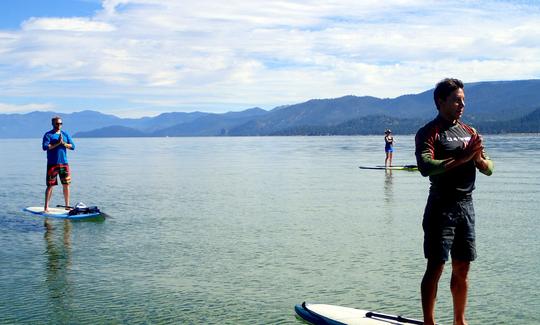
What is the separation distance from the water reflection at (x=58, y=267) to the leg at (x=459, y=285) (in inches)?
210

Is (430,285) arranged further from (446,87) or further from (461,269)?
(446,87)

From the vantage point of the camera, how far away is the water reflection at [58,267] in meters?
9.09

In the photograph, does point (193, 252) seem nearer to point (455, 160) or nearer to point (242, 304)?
point (242, 304)

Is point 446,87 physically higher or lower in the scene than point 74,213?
higher

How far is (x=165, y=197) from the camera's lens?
80.7ft

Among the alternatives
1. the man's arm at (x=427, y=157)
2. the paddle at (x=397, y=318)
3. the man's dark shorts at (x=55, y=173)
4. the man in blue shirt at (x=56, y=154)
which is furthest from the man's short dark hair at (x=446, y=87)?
the man's dark shorts at (x=55, y=173)

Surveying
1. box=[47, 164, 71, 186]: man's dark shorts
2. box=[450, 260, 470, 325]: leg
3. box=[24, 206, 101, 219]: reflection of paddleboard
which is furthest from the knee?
box=[47, 164, 71, 186]: man's dark shorts

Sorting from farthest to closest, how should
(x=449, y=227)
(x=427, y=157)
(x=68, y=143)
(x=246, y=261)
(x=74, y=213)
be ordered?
(x=68, y=143), (x=74, y=213), (x=246, y=261), (x=449, y=227), (x=427, y=157)

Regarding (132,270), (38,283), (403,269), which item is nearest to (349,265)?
(403,269)

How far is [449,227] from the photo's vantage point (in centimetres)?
677

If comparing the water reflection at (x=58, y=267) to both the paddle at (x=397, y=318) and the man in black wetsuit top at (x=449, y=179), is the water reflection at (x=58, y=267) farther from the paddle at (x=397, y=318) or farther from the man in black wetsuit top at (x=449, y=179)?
the man in black wetsuit top at (x=449, y=179)

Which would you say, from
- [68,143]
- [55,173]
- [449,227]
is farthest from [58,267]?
[449,227]

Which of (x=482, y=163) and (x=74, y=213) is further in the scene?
(x=74, y=213)

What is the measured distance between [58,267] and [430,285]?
7.40 metres
